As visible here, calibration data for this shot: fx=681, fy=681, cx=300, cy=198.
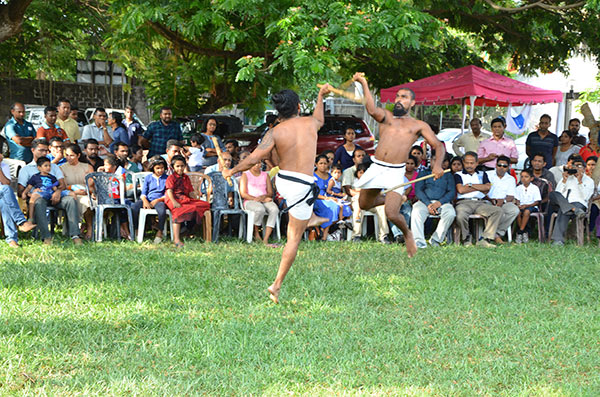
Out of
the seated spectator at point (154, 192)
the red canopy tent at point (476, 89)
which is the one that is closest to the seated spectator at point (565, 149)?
the red canopy tent at point (476, 89)

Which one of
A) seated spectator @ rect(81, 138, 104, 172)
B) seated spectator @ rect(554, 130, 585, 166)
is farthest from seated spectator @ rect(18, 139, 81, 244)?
seated spectator @ rect(554, 130, 585, 166)

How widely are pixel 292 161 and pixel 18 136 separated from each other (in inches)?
238

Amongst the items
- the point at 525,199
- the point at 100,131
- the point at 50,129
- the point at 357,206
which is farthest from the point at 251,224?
the point at 525,199

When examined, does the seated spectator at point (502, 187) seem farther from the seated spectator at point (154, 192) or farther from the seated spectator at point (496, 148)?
the seated spectator at point (154, 192)

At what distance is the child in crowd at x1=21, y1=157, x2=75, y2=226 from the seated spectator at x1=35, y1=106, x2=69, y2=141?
1480 mm

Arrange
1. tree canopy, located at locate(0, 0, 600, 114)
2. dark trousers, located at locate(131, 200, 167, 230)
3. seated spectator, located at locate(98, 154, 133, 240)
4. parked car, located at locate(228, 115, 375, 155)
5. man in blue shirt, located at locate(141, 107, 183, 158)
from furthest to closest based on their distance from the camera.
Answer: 1. parked car, located at locate(228, 115, 375, 155)
2. man in blue shirt, located at locate(141, 107, 183, 158)
3. seated spectator, located at locate(98, 154, 133, 240)
4. dark trousers, located at locate(131, 200, 167, 230)
5. tree canopy, located at locate(0, 0, 600, 114)

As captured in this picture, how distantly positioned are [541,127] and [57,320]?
31.7ft

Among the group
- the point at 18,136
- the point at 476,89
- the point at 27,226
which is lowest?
the point at 27,226

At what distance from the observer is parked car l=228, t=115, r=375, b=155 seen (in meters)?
16.8

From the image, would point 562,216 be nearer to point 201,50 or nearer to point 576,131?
point 576,131

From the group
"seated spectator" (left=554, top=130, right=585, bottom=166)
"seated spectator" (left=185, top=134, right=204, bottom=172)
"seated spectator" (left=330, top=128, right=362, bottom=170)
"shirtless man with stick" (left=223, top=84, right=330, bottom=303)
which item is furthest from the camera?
"seated spectator" (left=554, top=130, right=585, bottom=166)

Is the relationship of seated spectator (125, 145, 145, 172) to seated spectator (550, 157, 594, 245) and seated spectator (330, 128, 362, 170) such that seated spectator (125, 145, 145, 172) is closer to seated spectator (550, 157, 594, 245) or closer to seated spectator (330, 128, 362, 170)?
seated spectator (330, 128, 362, 170)

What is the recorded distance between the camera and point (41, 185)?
9.20m

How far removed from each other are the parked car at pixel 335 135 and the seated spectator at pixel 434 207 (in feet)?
20.5
